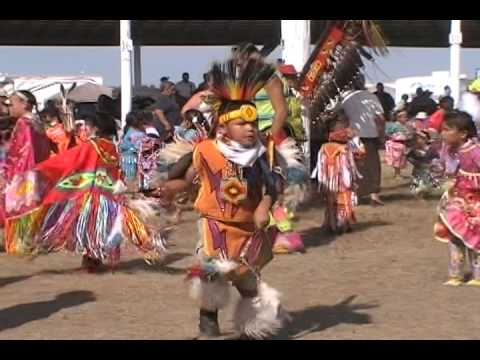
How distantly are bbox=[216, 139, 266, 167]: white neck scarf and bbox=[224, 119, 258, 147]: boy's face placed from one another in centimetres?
3

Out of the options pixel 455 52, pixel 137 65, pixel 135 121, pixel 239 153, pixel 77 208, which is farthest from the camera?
pixel 137 65

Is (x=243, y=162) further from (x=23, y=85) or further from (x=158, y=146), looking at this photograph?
(x=23, y=85)

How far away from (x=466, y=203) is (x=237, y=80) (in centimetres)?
267

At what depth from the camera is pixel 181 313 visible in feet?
20.7

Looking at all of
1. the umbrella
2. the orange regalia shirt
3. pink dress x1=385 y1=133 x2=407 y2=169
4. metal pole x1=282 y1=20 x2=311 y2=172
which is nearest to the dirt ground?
the orange regalia shirt

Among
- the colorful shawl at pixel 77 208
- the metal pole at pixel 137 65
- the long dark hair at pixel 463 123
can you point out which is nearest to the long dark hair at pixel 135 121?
the colorful shawl at pixel 77 208

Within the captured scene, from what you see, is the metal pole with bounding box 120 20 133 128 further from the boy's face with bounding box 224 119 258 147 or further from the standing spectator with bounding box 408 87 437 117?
the boy's face with bounding box 224 119 258 147

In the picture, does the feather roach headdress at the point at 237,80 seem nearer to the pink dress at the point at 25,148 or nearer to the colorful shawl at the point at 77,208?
the colorful shawl at the point at 77,208

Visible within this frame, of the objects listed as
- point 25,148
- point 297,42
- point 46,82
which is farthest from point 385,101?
point 46,82

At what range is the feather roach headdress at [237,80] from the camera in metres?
5.34

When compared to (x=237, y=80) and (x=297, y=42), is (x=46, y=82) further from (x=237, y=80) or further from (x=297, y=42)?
(x=237, y=80)

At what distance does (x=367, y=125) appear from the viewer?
11.6 metres

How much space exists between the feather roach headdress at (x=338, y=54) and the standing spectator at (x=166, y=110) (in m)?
3.86

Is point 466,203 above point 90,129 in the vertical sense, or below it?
below
